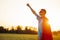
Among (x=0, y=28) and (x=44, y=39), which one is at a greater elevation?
(x=0, y=28)

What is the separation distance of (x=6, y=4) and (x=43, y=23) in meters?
1.86

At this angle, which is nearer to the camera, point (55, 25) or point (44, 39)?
point (44, 39)

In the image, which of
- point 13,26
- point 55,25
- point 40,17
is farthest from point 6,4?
point 40,17

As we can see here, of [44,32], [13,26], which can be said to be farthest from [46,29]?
[13,26]

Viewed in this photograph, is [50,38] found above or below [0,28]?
below

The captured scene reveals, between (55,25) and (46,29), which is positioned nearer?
(46,29)

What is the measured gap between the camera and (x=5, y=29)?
468 centimetres

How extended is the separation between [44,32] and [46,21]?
130 millimetres

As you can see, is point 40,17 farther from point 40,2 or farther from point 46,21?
point 40,2

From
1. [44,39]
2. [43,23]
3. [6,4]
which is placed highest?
[6,4]

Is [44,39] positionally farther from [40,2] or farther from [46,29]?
[40,2]

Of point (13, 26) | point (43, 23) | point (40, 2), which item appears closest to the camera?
point (43, 23)

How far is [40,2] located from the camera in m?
4.36

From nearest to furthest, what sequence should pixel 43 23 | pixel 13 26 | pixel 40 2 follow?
pixel 43 23 < pixel 40 2 < pixel 13 26
